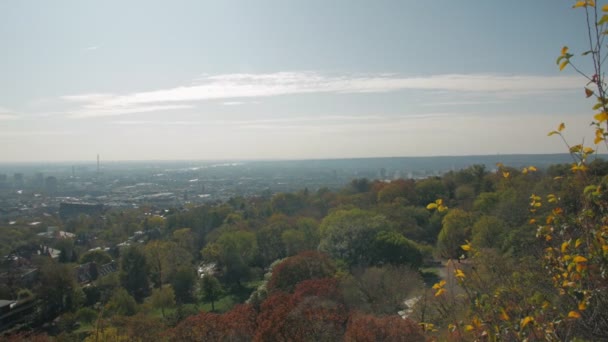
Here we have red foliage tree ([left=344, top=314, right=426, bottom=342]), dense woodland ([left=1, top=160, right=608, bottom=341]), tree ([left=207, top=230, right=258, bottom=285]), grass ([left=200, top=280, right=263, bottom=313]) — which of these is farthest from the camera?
tree ([left=207, top=230, right=258, bottom=285])

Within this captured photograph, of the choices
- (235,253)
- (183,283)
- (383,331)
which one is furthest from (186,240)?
(383,331)

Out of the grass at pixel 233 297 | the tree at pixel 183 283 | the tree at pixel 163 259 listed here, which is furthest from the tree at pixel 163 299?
the tree at pixel 163 259

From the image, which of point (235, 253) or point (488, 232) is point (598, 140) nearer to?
point (488, 232)

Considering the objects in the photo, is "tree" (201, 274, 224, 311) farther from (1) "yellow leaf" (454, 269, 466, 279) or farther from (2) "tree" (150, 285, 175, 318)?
(1) "yellow leaf" (454, 269, 466, 279)

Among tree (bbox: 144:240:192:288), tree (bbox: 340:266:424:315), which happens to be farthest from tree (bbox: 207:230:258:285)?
tree (bbox: 340:266:424:315)

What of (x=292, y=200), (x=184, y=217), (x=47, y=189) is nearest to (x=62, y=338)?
(x=184, y=217)
